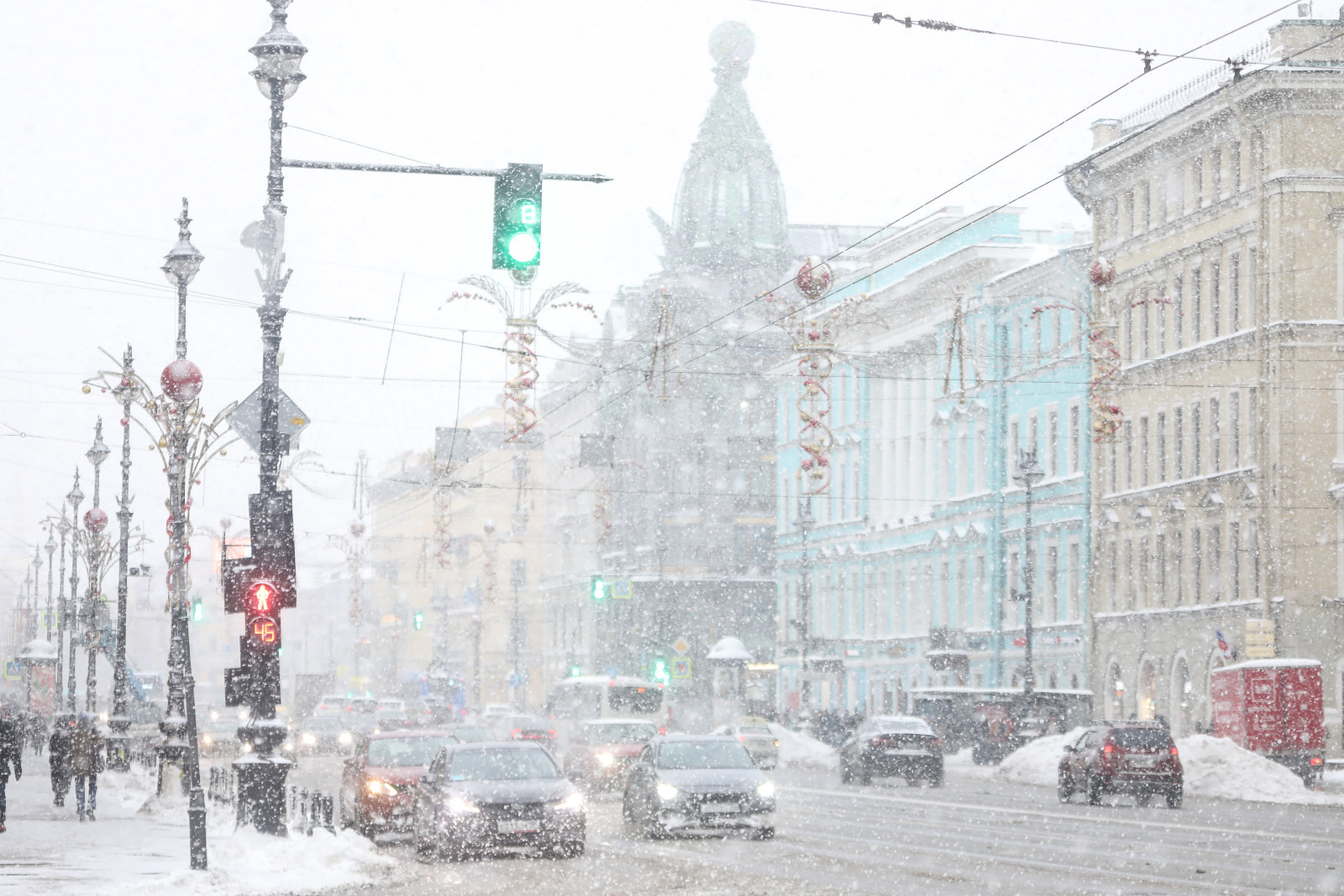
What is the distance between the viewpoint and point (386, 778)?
2819cm

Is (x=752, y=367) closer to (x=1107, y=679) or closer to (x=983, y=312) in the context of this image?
(x=983, y=312)

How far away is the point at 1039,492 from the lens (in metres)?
68.4

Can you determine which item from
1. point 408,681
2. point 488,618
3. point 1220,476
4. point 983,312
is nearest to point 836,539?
point 983,312

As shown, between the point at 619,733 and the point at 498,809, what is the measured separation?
58.2 ft

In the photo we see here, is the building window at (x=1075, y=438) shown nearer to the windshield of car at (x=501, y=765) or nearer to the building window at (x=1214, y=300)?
the building window at (x=1214, y=300)

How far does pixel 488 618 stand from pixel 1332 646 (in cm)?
8763

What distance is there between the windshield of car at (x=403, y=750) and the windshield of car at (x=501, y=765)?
4.03 m

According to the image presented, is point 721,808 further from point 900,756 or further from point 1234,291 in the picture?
point 1234,291

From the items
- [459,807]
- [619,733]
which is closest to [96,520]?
[619,733]

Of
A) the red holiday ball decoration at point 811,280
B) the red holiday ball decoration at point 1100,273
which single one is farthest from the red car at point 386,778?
the red holiday ball decoration at point 1100,273

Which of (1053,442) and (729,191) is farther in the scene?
(729,191)

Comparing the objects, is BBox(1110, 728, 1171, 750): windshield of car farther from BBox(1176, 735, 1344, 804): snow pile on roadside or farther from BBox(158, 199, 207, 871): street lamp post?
BBox(158, 199, 207, 871): street lamp post

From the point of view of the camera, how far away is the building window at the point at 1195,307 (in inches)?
2312

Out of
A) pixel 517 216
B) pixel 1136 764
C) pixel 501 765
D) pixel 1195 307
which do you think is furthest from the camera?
pixel 1195 307
